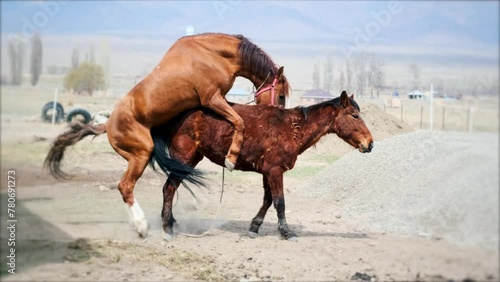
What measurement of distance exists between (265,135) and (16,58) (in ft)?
8.64

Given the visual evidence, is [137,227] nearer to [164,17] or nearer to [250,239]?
[250,239]

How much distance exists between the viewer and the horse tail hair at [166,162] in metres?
6.15

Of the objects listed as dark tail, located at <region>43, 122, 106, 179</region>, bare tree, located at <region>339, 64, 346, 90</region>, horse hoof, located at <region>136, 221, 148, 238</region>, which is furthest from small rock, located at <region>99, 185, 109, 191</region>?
bare tree, located at <region>339, 64, 346, 90</region>

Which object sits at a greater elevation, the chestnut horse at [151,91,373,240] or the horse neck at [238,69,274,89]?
the horse neck at [238,69,274,89]

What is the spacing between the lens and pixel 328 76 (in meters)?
7.16

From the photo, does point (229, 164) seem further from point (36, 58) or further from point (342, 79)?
point (36, 58)

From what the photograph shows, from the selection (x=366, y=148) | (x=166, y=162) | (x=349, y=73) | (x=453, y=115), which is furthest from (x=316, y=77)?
(x=453, y=115)

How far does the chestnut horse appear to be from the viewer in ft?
20.3

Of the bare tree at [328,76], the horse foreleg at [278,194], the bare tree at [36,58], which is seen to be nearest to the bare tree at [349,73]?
the bare tree at [328,76]

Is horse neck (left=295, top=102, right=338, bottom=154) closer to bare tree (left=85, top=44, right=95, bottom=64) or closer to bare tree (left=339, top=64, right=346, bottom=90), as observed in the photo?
bare tree (left=339, top=64, right=346, bottom=90)

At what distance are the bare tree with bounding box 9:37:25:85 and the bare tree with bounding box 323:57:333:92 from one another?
10.8ft

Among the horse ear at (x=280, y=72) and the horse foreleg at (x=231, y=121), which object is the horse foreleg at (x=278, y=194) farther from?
the horse ear at (x=280, y=72)

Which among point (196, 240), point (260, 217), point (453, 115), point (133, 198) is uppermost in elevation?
point (453, 115)

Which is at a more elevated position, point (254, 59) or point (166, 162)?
point (254, 59)
